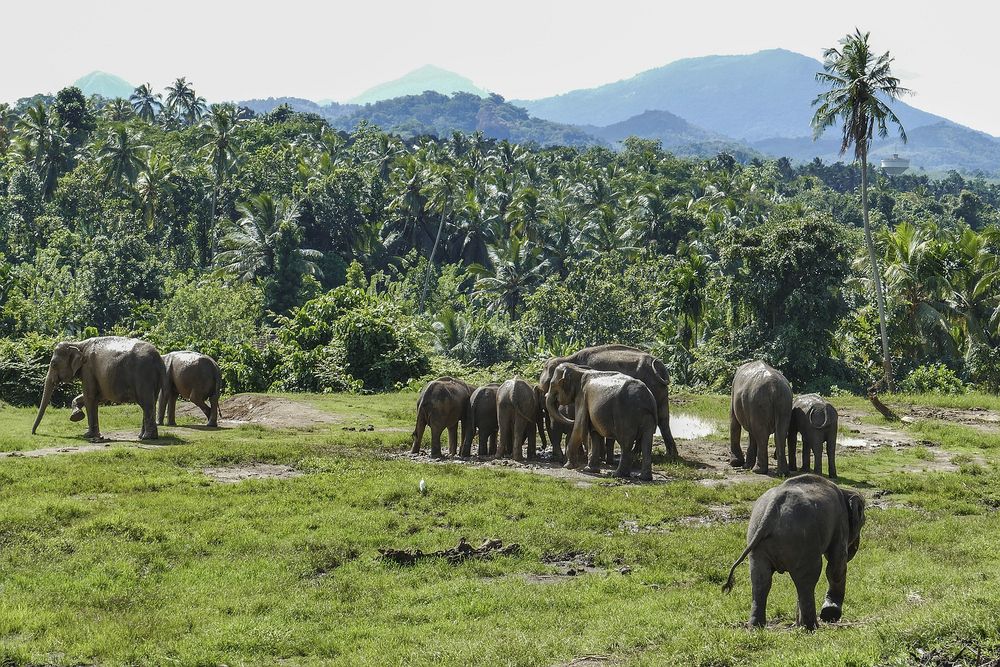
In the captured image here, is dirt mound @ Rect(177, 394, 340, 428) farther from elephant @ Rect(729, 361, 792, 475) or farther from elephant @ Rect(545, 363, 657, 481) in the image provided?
elephant @ Rect(729, 361, 792, 475)

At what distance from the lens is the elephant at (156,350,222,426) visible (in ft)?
83.8

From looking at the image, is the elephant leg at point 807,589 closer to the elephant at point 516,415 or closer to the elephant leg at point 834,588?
the elephant leg at point 834,588

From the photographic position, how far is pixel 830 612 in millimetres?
10617

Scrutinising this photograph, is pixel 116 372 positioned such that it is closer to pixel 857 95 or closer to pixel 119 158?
pixel 857 95

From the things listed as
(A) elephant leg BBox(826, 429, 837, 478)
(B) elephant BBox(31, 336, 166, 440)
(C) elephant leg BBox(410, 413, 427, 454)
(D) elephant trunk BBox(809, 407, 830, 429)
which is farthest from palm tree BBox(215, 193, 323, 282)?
(A) elephant leg BBox(826, 429, 837, 478)

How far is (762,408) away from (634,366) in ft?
12.0

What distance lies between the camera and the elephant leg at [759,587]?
1031 cm

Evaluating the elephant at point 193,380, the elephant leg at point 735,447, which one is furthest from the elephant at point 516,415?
the elephant at point 193,380

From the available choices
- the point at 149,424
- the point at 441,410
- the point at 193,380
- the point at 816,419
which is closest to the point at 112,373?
the point at 149,424

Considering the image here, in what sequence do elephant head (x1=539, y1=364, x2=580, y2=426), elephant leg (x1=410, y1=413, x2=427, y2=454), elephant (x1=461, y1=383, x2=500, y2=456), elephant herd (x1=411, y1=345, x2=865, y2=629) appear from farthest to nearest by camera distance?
elephant (x1=461, y1=383, x2=500, y2=456) < elephant leg (x1=410, y1=413, x2=427, y2=454) < elephant head (x1=539, y1=364, x2=580, y2=426) < elephant herd (x1=411, y1=345, x2=865, y2=629)

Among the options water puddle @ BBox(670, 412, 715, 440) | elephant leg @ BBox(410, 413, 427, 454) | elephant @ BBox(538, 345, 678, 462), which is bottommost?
water puddle @ BBox(670, 412, 715, 440)

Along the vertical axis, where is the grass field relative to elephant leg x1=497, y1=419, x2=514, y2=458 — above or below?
below

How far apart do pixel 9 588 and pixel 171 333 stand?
33292mm

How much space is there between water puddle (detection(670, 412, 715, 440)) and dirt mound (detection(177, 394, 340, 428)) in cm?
919
